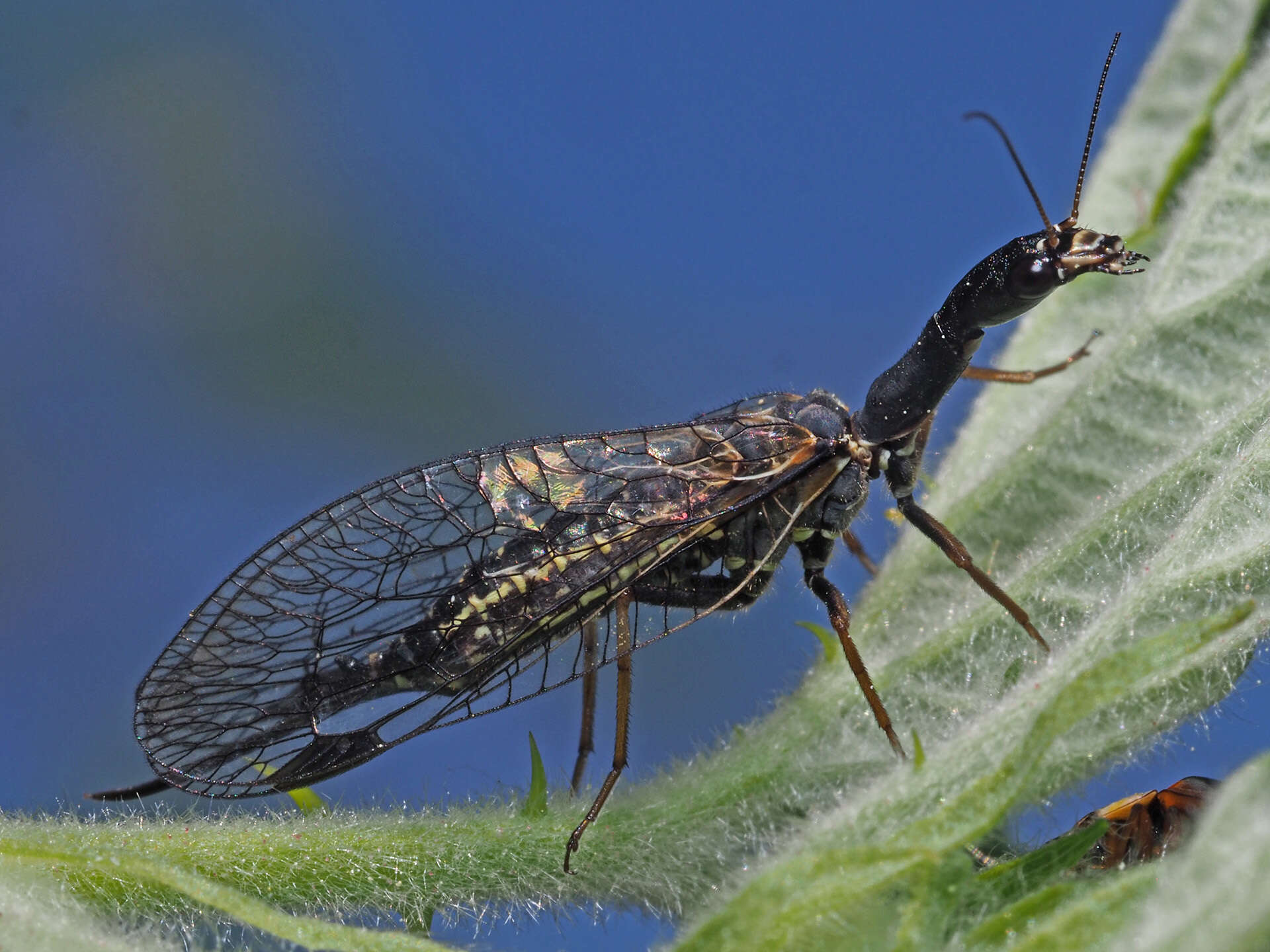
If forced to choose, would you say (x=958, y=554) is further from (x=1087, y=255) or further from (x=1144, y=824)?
(x=1144, y=824)

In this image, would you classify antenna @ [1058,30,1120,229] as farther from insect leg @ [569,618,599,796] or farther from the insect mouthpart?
insect leg @ [569,618,599,796]

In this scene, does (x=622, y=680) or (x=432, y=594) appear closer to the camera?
(x=432, y=594)

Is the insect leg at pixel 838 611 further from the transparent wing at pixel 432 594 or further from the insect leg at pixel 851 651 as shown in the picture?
the transparent wing at pixel 432 594

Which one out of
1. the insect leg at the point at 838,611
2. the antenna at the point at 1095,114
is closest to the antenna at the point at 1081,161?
the antenna at the point at 1095,114

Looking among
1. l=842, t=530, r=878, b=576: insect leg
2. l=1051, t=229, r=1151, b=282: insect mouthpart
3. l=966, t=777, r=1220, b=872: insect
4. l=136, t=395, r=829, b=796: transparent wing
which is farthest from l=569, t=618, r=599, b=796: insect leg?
l=1051, t=229, r=1151, b=282: insect mouthpart

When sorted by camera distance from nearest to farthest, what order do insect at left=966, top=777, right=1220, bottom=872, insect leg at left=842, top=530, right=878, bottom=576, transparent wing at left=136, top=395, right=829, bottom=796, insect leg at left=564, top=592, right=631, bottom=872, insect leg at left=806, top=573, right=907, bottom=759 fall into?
insect at left=966, top=777, right=1220, bottom=872
insect leg at left=806, top=573, right=907, bottom=759
transparent wing at left=136, top=395, right=829, bottom=796
insect leg at left=564, top=592, right=631, bottom=872
insect leg at left=842, top=530, right=878, bottom=576

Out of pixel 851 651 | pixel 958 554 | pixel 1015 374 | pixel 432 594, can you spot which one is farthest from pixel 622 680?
pixel 1015 374
